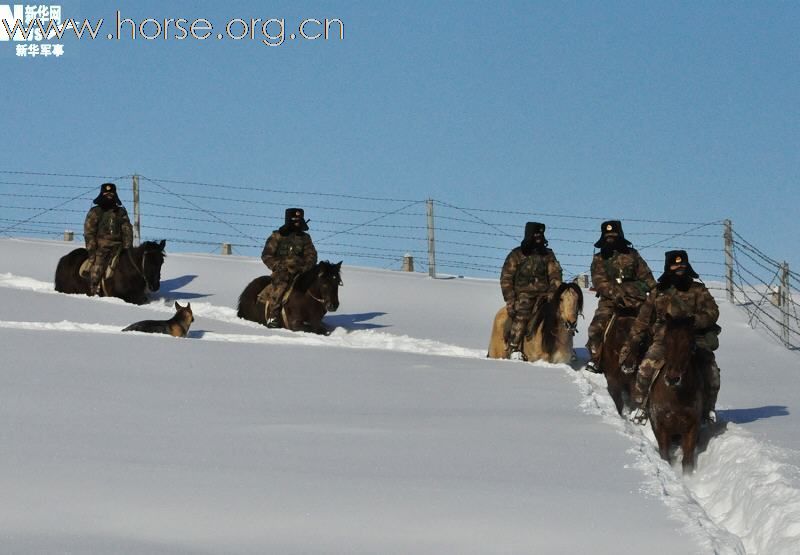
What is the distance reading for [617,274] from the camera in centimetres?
1423

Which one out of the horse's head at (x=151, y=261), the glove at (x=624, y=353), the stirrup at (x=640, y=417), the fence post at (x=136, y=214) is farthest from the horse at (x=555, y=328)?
the fence post at (x=136, y=214)

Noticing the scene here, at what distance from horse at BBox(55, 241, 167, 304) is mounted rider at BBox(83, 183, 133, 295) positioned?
159 mm

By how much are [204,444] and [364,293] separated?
16283 millimetres

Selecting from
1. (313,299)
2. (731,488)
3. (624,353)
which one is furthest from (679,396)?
(313,299)

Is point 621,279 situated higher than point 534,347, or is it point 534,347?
point 621,279

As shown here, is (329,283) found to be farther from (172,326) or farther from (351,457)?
(351,457)

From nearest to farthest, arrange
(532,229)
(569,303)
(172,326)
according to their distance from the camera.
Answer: (569,303) → (532,229) → (172,326)

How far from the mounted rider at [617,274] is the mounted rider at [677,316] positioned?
6.38 ft

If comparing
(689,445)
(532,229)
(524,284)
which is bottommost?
(689,445)

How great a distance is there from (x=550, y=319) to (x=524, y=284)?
2.10 ft

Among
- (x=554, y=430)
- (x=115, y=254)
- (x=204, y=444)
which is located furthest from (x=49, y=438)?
(x=115, y=254)

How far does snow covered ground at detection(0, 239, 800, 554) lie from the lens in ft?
21.7

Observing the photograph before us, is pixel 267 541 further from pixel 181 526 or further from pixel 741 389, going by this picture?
pixel 741 389

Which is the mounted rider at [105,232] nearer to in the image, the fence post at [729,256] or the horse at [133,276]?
the horse at [133,276]
